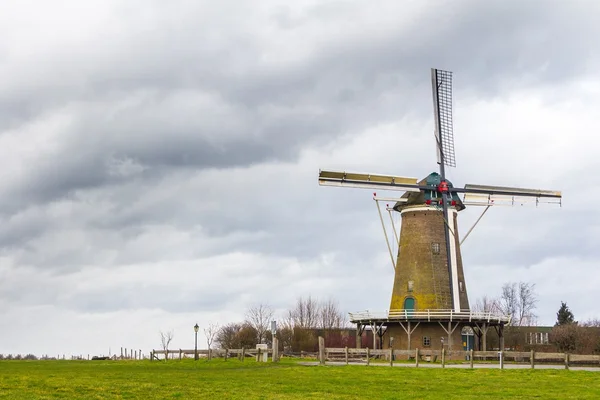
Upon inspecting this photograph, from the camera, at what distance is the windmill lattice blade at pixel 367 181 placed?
49.7m

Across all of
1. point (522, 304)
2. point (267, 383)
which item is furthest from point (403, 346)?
point (522, 304)

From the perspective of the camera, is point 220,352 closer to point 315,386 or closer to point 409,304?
point 409,304

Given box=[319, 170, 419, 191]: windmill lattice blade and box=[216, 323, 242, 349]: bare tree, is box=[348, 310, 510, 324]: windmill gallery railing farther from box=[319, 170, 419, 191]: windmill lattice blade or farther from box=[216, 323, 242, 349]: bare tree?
box=[216, 323, 242, 349]: bare tree

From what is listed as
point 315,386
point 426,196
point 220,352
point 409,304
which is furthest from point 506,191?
point 315,386

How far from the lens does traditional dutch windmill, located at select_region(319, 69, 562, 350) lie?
4953cm

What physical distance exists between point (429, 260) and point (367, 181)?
21.5 ft

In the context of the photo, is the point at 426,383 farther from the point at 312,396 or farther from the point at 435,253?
the point at 435,253

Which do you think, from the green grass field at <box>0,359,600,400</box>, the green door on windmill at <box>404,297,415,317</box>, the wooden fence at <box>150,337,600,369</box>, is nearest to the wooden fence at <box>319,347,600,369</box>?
the wooden fence at <box>150,337,600,369</box>

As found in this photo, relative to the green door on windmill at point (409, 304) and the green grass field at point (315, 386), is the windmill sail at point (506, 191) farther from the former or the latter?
the green grass field at point (315, 386)

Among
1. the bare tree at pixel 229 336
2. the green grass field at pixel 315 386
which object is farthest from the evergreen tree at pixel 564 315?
the green grass field at pixel 315 386

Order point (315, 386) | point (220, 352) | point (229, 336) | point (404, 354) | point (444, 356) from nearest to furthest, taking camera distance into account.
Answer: point (315, 386) < point (444, 356) < point (404, 354) < point (220, 352) < point (229, 336)

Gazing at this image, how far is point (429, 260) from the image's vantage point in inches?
1970

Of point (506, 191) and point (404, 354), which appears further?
point (506, 191)

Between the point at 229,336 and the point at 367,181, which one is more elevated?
the point at 367,181
